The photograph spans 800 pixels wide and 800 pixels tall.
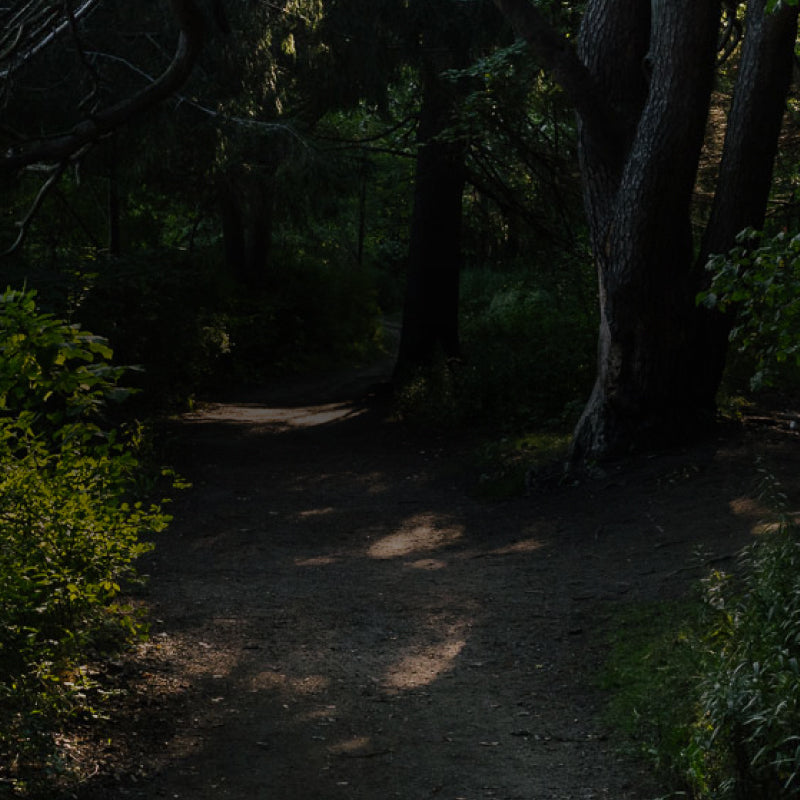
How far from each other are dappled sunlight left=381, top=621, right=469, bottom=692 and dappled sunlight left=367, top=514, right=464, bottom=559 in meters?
2.27

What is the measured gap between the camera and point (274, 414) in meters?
16.2

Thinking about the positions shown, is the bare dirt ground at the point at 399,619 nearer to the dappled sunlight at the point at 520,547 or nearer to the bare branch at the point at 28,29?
the dappled sunlight at the point at 520,547

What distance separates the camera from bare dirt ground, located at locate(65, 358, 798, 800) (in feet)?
14.9

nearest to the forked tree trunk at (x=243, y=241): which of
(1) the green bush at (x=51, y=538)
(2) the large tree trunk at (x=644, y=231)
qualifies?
(2) the large tree trunk at (x=644, y=231)

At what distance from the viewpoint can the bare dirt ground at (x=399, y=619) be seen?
4527 mm

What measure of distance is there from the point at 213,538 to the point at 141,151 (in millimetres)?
5331

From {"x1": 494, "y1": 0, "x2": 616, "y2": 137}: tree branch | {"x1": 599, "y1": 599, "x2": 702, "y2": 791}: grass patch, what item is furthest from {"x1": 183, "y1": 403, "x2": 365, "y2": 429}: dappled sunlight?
{"x1": 599, "y1": 599, "x2": 702, "y2": 791}: grass patch

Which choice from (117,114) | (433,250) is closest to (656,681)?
(117,114)

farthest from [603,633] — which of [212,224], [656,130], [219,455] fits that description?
[212,224]

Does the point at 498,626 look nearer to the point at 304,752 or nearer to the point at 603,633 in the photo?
the point at 603,633

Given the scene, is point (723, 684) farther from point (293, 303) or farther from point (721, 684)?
point (293, 303)

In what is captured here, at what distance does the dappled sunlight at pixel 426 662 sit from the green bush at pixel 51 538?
1.66m

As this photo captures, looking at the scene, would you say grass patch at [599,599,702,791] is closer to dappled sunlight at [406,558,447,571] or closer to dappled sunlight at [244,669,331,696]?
dappled sunlight at [244,669,331,696]

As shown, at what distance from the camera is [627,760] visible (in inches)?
179
